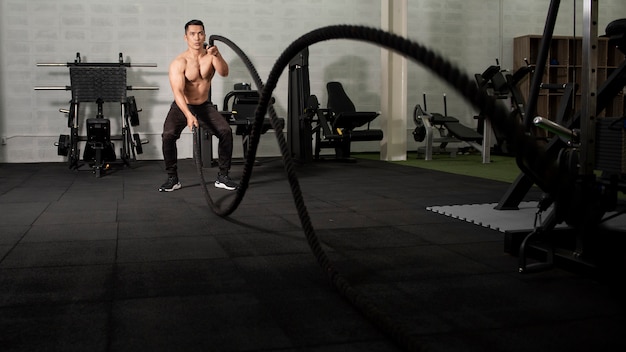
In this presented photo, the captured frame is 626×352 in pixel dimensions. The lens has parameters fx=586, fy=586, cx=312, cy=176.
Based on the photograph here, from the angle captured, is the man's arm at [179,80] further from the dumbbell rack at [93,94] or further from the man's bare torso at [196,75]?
the dumbbell rack at [93,94]

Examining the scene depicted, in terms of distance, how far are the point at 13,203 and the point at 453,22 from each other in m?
7.74

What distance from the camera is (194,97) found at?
5125 mm

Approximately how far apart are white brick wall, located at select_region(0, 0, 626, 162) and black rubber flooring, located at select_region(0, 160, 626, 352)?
4.77 meters

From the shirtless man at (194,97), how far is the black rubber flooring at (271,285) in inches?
44.7

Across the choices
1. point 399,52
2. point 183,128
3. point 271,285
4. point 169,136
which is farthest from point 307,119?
point 399,52

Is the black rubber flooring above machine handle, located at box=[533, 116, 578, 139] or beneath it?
beneath

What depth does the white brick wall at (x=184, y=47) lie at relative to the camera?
8.29 meters

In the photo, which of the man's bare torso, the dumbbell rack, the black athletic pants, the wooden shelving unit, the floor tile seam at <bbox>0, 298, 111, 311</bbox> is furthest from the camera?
the wooden shelving unit

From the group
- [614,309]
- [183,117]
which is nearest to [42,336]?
[614,309]

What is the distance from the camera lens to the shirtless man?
491cm

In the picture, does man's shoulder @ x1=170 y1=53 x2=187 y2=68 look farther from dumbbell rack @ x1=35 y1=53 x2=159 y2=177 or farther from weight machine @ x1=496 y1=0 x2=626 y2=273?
weight machine @ x1=496 y1=0 x2=626 y2=273

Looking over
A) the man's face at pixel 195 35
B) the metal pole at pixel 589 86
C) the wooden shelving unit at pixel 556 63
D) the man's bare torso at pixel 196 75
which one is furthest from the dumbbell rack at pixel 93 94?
the wooden shelving unit at pixel 556 63

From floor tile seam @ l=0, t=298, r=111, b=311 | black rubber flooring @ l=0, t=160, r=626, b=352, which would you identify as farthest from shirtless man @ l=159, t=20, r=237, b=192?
floor tile seam @ l=0, t=298, r=111, b=311

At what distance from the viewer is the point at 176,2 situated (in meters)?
8.73
